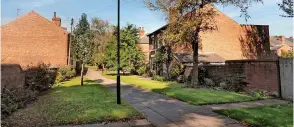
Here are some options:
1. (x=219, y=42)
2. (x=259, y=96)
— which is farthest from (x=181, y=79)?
(x=259, y=96)

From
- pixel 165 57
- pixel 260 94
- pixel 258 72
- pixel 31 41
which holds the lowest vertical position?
pixel 260 94

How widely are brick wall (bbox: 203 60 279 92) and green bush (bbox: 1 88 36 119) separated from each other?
12583 mm

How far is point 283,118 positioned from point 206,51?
23.3 meters

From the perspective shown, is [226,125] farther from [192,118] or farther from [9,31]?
[9,31]

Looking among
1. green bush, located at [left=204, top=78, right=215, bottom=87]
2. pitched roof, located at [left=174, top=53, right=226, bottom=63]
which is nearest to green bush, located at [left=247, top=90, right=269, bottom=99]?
green bush, located at [left=204, top=78, right=215, bottom=87]

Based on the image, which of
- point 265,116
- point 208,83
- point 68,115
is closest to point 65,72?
point 208,83

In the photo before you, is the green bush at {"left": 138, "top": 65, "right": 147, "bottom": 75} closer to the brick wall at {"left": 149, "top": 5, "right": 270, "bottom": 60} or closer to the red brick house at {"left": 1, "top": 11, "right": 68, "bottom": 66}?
the brick wall at {"left": 149, "top": 5, "right": 270, "bottom": 60}

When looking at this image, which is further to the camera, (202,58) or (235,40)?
(235,40)

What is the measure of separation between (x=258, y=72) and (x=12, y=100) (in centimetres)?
1326

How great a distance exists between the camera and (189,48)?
31438 millimetres

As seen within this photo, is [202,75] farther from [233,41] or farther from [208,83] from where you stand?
[233,41]

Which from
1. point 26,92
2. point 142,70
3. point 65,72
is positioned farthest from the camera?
point 142,70

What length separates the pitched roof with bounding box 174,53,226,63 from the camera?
1130 inches

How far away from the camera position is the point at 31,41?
36.0 metres
